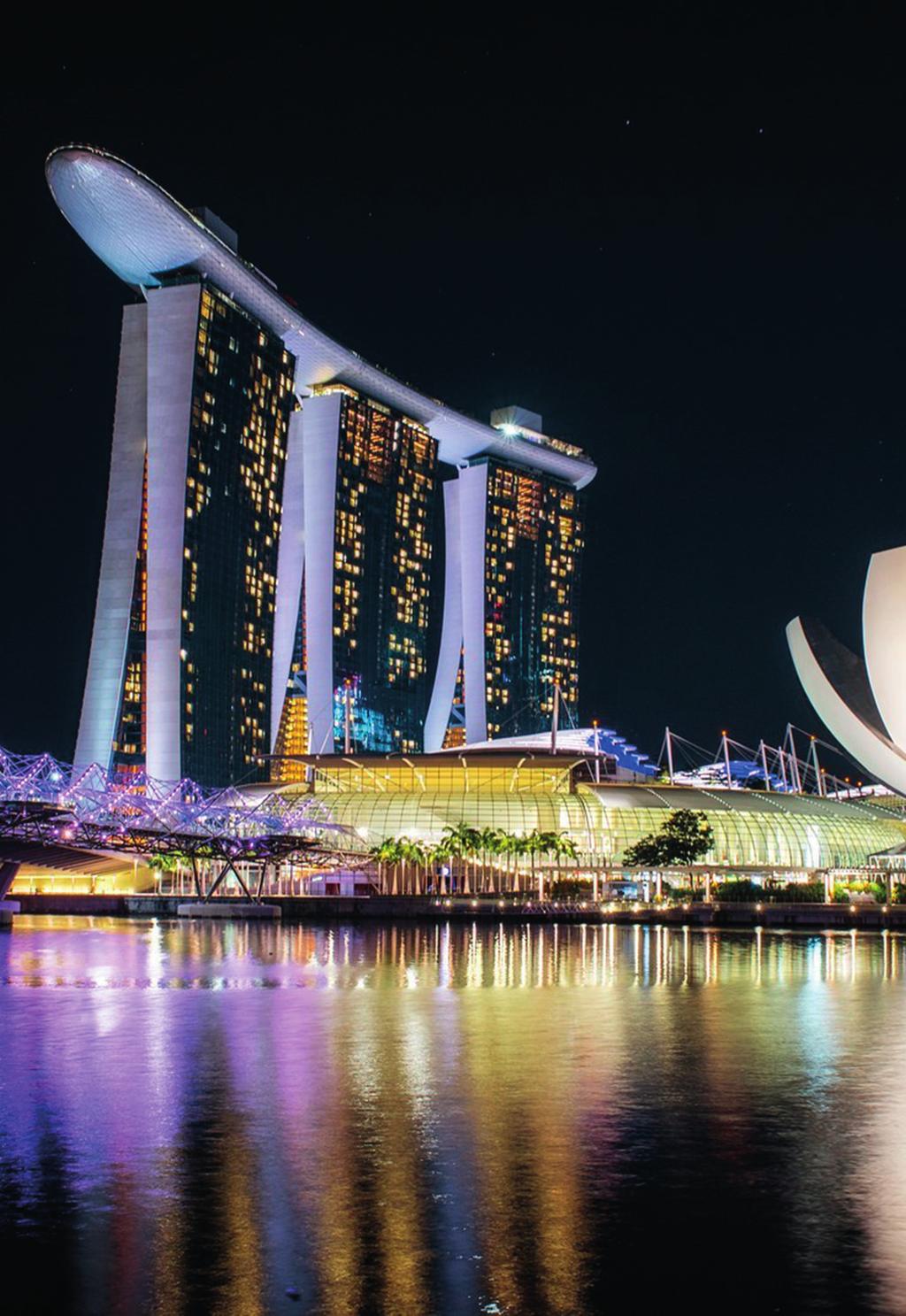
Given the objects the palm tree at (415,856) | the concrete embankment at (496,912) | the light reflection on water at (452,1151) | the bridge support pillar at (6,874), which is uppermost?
the palm tree at (415,856)

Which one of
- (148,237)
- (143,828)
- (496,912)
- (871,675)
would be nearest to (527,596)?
(148,237)

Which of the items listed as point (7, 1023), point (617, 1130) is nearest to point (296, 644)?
point (7, 1023)

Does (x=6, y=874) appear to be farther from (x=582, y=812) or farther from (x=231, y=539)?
(x=231, y=539)

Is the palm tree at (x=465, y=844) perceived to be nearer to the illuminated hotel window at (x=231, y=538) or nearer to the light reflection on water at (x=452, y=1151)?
the illuminated hotel window at (x=231, y=538)

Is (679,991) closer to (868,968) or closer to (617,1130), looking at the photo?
(868,968)

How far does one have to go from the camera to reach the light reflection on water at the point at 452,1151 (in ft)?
28.3

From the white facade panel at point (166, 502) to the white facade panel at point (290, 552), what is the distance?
96.2 ft

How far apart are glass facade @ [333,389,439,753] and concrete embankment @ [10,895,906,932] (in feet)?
212

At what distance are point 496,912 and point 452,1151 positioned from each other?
56.4 m

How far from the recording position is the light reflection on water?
8.64 m

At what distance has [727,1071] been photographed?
16828mm

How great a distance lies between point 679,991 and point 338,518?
11845 cm

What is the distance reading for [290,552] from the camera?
14425 cm

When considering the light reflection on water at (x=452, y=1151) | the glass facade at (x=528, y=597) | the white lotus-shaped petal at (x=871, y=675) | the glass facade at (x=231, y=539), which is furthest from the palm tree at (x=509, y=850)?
the glass facade at (x=528, y=597)
